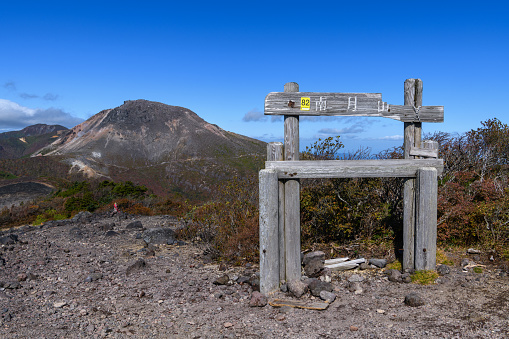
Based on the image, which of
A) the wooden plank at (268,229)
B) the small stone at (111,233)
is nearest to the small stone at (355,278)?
the wooden plank at (268,229)

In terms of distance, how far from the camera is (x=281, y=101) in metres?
6.08

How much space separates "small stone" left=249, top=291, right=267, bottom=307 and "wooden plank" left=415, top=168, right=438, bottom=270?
278 centimetres

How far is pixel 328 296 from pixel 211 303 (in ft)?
5.84

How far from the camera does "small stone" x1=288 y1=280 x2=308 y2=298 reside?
18.6 ft

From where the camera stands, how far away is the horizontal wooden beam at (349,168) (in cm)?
596

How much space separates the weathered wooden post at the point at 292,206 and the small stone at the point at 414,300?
1674 millimetres

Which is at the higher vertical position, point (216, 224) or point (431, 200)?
point (431, 200)

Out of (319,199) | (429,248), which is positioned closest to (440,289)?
(429,248)

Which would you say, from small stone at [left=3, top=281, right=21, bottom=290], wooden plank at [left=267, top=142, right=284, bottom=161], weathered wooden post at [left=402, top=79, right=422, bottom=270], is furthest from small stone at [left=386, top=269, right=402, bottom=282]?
small stone at [left=3, top=281, right=21, bottom=290]

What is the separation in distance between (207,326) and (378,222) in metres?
4.69

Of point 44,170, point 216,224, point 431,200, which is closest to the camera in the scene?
point 431,200

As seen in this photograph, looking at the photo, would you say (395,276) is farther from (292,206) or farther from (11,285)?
(11,285)

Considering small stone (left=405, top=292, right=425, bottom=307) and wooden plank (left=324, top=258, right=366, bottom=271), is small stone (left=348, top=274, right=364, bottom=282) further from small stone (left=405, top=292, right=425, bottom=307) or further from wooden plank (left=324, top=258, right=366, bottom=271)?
small stone (left=405, top=292, right=425, bottom=307)

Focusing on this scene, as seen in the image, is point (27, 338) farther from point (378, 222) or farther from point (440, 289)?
point (378, 222)
